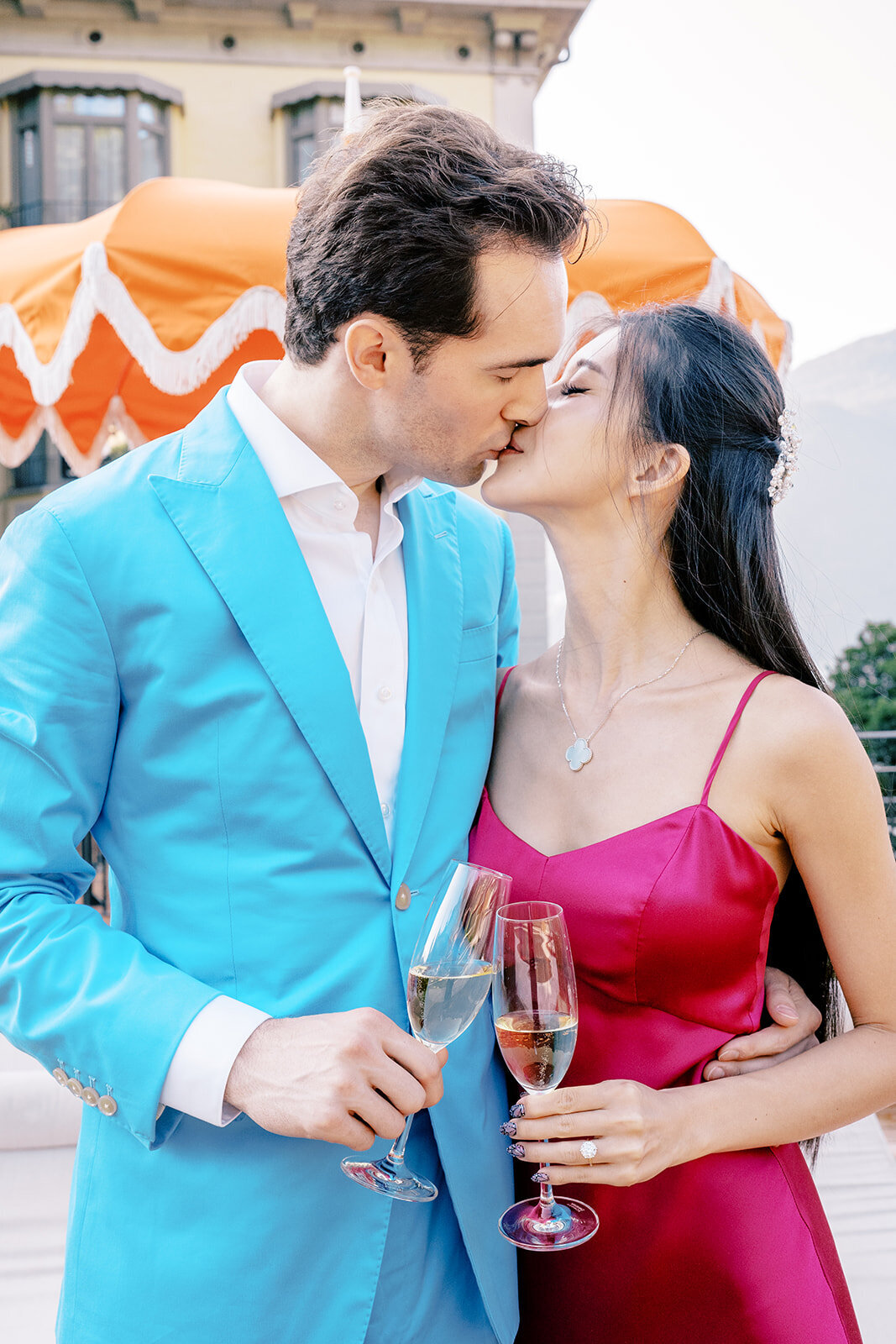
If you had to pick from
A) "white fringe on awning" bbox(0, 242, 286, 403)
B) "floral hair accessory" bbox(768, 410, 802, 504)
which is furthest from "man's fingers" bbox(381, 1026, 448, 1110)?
"white fringe on awning" bbox(0, 242, 286, 403)

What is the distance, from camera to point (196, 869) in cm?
147

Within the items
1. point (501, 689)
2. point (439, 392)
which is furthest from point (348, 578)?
point (501, 689)

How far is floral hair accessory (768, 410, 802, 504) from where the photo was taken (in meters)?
2.06

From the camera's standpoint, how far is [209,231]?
141 inches

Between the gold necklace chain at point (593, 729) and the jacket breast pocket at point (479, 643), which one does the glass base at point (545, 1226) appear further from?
the jacket breast pocket at point (479, 643)

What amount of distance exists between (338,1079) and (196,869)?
0.39 meters

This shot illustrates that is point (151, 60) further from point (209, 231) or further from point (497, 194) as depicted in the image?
point (497, 194)

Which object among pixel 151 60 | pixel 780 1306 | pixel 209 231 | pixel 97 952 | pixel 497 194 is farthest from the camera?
pixel 151 60

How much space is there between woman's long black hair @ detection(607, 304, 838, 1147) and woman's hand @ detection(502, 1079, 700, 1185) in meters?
0.66

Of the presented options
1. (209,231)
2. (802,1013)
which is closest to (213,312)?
(209,231)

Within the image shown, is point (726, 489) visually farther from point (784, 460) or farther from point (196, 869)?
point (196, 869)

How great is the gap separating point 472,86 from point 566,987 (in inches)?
466

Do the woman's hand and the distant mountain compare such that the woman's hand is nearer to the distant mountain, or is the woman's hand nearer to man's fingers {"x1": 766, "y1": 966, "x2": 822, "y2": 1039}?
man's fingers {"x1": 766, "y1": 966, "x2": 822, "y2": 1039}

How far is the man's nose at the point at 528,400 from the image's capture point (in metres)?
1.86
